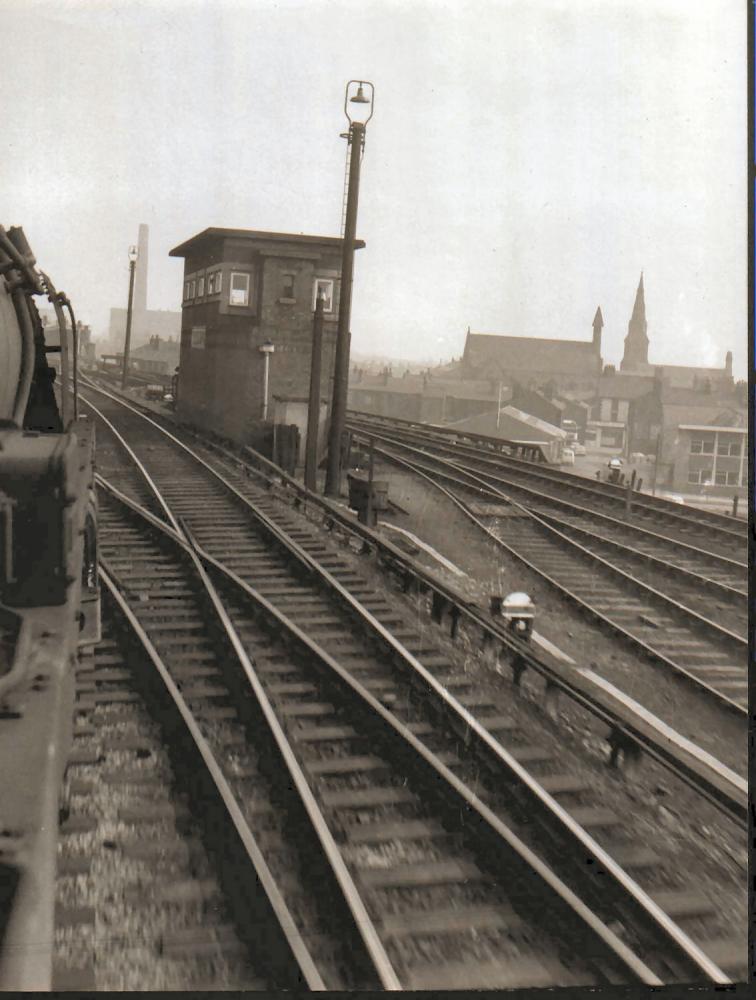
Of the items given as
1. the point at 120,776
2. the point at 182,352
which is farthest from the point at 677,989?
the point at 182,352

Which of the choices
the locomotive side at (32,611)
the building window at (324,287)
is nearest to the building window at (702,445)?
the locomotive side at (32,611)

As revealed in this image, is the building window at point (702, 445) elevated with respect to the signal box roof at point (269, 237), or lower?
lower

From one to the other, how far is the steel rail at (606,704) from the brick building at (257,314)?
22.9ft

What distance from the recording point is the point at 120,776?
5.36m

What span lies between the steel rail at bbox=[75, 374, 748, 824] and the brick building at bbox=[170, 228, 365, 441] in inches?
275

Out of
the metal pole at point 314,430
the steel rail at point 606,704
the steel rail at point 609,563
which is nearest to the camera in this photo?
the steel rail at point 606,704

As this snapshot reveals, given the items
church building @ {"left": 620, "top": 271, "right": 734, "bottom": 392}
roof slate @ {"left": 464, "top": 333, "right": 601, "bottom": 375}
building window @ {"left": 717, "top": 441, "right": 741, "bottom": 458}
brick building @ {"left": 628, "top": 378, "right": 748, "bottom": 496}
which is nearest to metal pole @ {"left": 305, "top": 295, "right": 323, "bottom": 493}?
brick building @ {"left": 628, "top": 378, "right": 748, "bottom": 496}

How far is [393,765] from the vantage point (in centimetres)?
564

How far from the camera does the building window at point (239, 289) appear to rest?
59.1 feet

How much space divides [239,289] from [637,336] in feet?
43.3

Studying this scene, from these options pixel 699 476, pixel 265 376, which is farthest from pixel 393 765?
pixel 265 376

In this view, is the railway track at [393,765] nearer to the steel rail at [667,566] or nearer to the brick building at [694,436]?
the brick building at [694,436]

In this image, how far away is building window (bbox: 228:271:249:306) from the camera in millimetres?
18000

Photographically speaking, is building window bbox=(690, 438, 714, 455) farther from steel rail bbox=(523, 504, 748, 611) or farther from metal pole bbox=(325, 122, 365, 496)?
metal pole bbox=(325, 122, 365, 496)
